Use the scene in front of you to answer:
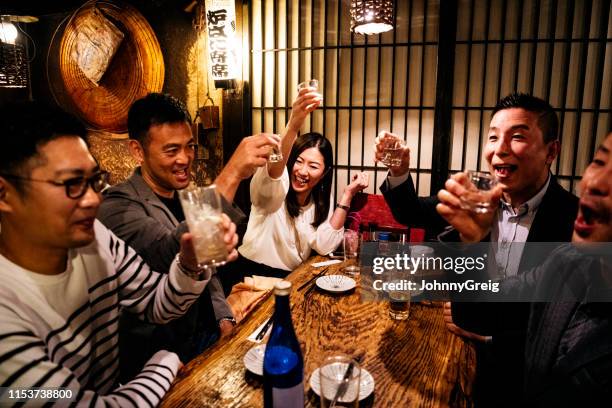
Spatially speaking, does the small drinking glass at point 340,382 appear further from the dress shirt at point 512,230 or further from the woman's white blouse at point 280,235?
the woman's white blouse at point 280,235

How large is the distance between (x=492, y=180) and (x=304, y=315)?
1053mm

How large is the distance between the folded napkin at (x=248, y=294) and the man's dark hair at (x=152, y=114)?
114 cm

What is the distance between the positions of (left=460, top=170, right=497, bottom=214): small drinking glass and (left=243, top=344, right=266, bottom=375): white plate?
932 millimetres

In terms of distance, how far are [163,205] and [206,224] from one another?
995 millimetres

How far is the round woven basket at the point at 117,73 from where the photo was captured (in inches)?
198

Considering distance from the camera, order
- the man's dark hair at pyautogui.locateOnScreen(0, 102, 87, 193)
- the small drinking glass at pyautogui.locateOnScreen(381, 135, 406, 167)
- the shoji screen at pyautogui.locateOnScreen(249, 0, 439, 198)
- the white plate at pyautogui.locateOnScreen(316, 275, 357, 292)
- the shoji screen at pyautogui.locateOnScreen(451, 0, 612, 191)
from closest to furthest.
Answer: the man's dark hair at pyautogui.locateOnScreen(0, 102, 87, 193) < the white plate at pyautogui.locateOnScreen(316, 275, 357, 292) < the small drinking glass at pyautogui.locateOnScreen(381, 135, 406, 167) < the shoji screen at pyautogui.locateOnScreen(451, 0, 612, 191) < the shoji screen at pyautogui.locateOnScreen(249, 0, 439, 198)

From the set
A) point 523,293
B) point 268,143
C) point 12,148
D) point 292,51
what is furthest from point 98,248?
point 292,51

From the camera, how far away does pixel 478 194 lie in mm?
1373

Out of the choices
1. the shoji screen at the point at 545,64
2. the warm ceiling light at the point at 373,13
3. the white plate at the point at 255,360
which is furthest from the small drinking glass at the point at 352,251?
the shoji screen at the point at 545,64

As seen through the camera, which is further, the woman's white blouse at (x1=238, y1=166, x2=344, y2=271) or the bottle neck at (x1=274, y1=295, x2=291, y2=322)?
the woman's white blouse at (x1=238, y1=166, x2=344, y2=271)

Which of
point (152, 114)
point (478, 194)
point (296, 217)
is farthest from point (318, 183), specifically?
point (478, 194)

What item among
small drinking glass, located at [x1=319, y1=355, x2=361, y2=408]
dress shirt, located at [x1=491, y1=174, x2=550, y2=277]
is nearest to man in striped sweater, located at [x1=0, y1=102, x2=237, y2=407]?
small drinking glass, located at [x1=319, y1=355, x2=361, y2=408]

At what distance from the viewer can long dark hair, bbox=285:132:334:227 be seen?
3.27m

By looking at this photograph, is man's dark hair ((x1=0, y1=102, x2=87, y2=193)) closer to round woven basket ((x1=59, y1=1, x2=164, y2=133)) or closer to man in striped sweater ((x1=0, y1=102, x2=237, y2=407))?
man in striped sweater ((x1=0, y1=102, x2=237, y2=407))
